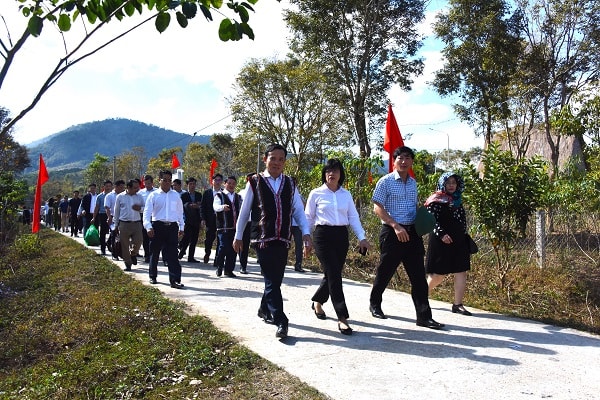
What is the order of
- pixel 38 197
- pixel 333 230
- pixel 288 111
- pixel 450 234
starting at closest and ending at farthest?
pixel 333 230 < pixel 450 234 < pixel 38 197 < pixel 288 111

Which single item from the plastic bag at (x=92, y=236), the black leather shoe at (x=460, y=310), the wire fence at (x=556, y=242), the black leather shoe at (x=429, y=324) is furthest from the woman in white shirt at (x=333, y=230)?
the plastic bag at (x=92, y=236)

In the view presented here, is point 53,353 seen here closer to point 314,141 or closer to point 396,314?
point 396,314

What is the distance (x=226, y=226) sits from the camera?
9.02 meters

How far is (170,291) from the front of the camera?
7.44m

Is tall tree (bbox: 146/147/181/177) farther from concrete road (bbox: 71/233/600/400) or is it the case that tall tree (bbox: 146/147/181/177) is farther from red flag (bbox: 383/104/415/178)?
concrete road (bbox: 71/233/600/400)

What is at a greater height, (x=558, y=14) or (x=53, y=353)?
(x=558, y=14)

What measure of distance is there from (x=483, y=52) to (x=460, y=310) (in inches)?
527

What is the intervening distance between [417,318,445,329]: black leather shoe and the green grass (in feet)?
6.29

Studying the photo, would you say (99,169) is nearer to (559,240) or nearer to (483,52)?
(483,52)

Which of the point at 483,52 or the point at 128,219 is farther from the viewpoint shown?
the point at 483,52

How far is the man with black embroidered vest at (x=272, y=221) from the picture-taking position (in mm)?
4957

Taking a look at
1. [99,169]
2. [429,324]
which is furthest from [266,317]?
[99,169]

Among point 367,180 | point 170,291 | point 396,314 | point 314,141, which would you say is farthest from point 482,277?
point 314,141

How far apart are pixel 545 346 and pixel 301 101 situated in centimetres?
2225
